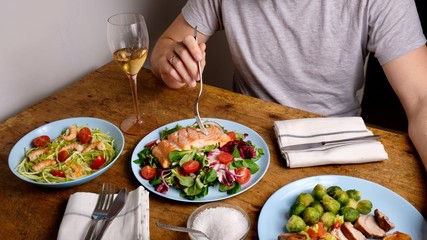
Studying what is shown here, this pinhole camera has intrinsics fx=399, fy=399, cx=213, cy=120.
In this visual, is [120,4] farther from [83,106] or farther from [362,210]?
[362,210]

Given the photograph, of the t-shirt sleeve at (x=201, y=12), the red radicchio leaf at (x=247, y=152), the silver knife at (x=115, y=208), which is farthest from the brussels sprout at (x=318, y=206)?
the t-shirt sleeve at (x=201, y=12)

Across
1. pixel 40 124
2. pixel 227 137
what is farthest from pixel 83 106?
pixel 227 137

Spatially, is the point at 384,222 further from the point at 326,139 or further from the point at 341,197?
the point at 326,139

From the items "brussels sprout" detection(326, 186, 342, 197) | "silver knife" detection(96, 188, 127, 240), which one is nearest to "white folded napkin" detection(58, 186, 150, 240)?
"silver knife" detection(96, 188, 127, 240)

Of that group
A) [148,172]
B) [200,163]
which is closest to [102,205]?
[148,172]

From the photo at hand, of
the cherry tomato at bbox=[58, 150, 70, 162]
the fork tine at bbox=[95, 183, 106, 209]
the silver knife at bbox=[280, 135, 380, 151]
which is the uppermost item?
the cherry tomato at bbox=[58, 150, 70, 162]

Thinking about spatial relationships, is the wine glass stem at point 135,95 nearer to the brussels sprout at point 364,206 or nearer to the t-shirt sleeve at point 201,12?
the t-shirt sleeve at point 201,12

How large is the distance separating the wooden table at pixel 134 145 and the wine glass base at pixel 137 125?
0.02 metres

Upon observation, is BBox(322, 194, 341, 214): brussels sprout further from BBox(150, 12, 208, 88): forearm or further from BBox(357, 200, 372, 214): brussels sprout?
BBox(150, 12, 208, 88): forearm

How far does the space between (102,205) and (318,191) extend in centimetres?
52

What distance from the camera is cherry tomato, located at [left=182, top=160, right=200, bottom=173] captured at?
102 centimetres

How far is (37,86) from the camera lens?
5.28 feet

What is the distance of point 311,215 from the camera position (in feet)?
2.94

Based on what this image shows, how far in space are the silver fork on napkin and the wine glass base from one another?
11.2 inches
